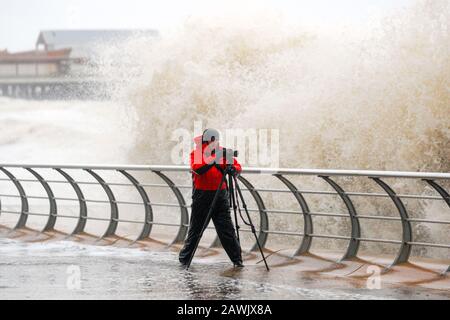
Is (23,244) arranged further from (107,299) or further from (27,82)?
(27,82)

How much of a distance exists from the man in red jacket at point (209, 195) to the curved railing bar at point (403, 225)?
1533 millimetres

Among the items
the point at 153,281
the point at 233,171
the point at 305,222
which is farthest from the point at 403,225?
the point at 153,281

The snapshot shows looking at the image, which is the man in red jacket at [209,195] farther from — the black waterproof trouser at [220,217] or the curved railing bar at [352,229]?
the curved railing bar at [352,229]

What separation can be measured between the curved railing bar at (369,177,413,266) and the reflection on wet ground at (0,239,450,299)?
0.77 meters

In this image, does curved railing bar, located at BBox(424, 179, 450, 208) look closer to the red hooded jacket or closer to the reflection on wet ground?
the reflection on wet ground

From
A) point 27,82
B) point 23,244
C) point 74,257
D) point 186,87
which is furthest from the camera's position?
point 27,82

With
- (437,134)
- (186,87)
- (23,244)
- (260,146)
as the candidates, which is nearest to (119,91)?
(186,87)

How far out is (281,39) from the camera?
37.0m

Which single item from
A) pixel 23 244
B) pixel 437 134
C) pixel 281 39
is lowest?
pixel 23 244

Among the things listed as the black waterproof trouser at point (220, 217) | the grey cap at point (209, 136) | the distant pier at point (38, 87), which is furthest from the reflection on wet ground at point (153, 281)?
the distant pier at point (38, 87)

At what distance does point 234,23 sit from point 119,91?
16.8 ft

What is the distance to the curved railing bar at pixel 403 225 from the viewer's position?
10133mm

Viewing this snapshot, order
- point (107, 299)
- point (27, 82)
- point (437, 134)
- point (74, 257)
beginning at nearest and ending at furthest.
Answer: point (107, 299) < point (74, 257) < point (437, 134) < point (27, 82)

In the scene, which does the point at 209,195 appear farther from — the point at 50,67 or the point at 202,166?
the point at 50,67
